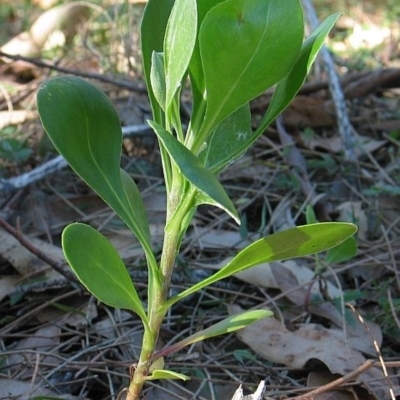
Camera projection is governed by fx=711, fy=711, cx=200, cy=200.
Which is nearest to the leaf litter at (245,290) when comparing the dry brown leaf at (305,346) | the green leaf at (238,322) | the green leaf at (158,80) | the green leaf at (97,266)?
the dry brown leaf at (305,346)

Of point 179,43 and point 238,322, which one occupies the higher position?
point 179,43

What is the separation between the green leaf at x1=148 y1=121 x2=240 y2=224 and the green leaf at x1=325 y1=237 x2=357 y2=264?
2.94 ft

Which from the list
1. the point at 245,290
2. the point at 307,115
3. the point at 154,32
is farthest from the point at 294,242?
the point at 307,115

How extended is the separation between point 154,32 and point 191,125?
196mm

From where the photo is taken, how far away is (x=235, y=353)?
1.58 m

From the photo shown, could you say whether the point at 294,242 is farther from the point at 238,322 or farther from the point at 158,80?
the point at 158,80

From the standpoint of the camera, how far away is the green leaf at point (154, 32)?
1221mm

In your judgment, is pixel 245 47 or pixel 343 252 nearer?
pixel 245 47

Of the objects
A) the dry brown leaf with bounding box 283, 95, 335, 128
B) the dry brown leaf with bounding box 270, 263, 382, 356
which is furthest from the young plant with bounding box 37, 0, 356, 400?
the dry brown leaf with bounding box 283, 95, 335, 128

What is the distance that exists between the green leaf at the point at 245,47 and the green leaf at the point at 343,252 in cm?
79

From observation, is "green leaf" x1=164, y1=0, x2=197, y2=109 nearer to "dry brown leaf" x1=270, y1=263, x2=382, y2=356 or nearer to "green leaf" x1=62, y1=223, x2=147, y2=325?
"green leaf" x1=62, y1=223, x2=147, y2=325

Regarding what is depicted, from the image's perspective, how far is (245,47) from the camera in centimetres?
100

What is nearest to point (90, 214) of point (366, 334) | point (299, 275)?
point (299, 275)

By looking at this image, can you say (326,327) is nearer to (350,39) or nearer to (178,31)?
(178,31)
